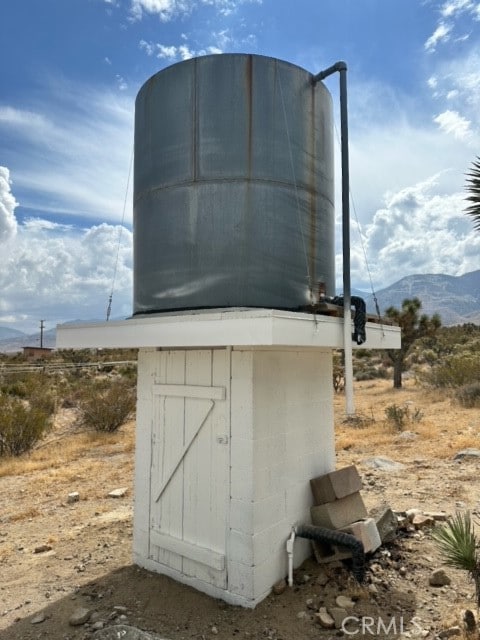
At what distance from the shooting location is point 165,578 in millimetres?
4957

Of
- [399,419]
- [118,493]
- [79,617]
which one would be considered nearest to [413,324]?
[399,419]

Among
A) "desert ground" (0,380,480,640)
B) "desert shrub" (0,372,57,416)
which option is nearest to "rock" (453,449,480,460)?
"desert ground" (0,380,480,640)

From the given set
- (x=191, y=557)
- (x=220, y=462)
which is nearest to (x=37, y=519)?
(x=191, y=557)

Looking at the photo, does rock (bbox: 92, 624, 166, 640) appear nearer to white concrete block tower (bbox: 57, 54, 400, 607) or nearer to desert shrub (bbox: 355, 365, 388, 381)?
white concrete block tower (bbox: 57, 54, 400, 607)

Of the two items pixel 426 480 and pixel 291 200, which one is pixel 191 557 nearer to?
pixel 291 200

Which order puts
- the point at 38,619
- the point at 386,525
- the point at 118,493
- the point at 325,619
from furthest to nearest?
the point at 118,493 → the point at 386,525 → the point at 38,619 → the point at 325,619

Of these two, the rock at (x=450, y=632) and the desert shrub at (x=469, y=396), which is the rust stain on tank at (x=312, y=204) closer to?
the rock at (x=450, y=632)

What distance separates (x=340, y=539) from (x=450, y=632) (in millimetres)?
1185

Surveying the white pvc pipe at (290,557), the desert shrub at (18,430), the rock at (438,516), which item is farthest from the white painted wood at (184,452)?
the desert shrub at (18,430)

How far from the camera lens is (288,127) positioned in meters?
4.79

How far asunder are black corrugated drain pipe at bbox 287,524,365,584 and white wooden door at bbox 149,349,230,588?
90cm

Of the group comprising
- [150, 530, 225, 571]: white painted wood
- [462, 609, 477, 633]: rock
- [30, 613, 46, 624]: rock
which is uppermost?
[150, 530, 225, 571]: white painted wood

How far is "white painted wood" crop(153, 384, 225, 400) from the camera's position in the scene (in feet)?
15.0

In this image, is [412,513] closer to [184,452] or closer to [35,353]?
[184,452]
